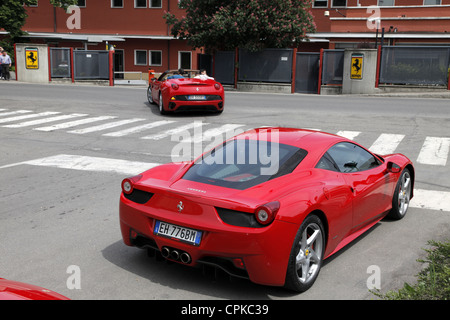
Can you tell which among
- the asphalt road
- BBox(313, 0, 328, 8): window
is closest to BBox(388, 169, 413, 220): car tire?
the asphalt road

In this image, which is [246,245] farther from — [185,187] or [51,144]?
[51,144]

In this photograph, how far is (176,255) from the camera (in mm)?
4625

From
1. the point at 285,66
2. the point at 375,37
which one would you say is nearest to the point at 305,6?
the point at 285,66

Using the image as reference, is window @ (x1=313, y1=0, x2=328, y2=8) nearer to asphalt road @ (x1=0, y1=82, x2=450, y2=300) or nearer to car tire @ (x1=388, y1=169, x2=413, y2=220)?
asphalt road @ (x1=0, y1=82, x2=450, y2=300)

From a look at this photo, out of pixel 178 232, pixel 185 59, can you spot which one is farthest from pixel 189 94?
pixel 185 59

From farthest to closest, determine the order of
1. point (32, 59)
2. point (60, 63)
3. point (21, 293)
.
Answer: point (60, 63) < point (32, 59) < point (21, 293)

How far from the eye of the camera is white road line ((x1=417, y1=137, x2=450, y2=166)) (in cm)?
1059

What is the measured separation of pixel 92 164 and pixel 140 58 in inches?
1464

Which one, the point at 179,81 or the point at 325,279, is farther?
the point at 179,81

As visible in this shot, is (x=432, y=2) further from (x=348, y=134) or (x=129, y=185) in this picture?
(x=129, y=185)

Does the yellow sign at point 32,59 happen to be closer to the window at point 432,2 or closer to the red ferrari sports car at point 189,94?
the red ferrari sports car at point 189,94

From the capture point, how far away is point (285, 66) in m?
27.9

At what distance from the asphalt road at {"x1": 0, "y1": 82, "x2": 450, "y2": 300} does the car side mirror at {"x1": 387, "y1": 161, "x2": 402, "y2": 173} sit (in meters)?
0.72

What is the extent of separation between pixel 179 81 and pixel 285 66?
13.0 m
